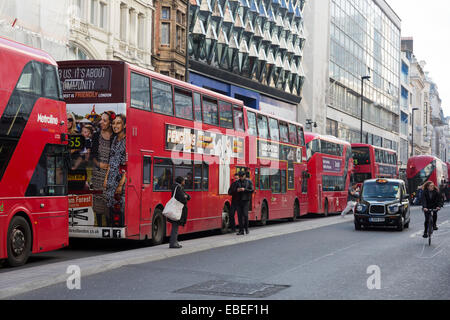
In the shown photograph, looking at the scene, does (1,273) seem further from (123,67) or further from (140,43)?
(140,43)

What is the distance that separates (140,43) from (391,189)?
56.6ft

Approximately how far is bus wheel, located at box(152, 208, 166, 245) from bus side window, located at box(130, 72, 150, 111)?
2741 mm

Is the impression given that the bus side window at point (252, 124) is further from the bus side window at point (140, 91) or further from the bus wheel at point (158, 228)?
the bus side window at point (140, 91)

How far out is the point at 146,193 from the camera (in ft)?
56.7

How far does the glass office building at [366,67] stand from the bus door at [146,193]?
52343 millimetres

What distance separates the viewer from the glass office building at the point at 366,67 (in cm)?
7219

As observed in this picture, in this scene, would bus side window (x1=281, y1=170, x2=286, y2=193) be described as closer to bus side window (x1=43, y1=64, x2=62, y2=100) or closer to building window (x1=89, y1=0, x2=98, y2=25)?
building window (x1=89, y1=0, x2=98, y2=25)

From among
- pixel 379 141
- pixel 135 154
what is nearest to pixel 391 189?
pixel 135 154

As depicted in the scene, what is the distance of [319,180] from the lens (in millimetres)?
36062

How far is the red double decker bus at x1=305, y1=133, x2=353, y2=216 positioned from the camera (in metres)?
35.5

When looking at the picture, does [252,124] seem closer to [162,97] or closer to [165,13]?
[162,97]

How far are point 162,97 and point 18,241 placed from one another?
6.30m

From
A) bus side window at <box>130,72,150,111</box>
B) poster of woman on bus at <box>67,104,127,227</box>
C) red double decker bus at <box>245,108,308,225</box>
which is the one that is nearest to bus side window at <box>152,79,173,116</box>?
bus side window at <box>130,72,150,111</box>
